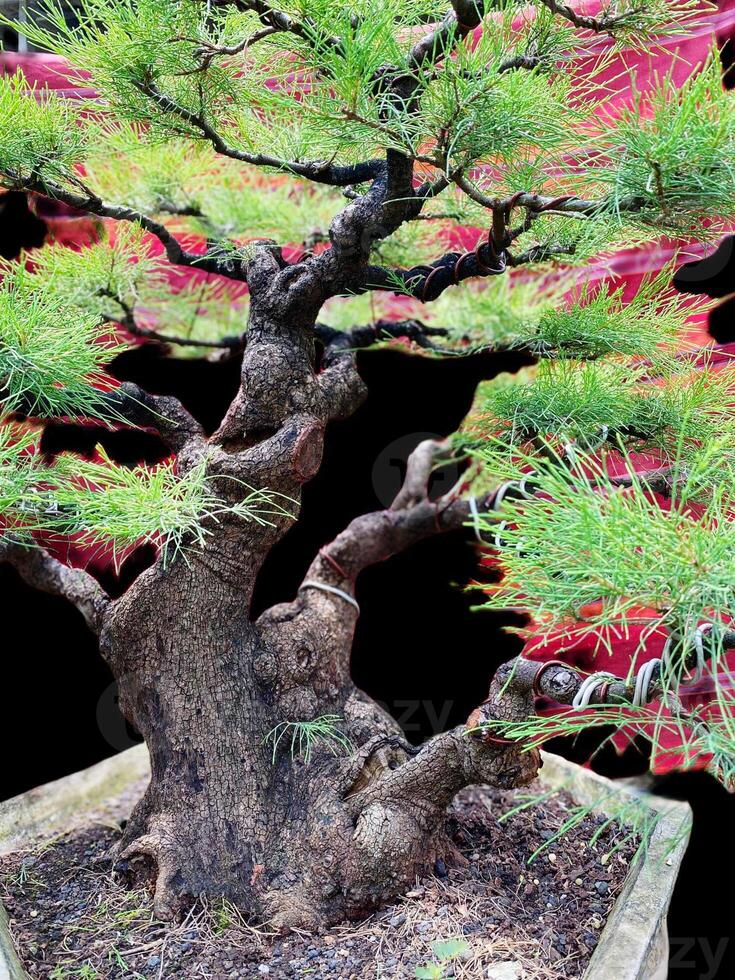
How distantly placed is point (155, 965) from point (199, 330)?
123 centimetres

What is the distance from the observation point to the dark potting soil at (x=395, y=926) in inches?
44.6

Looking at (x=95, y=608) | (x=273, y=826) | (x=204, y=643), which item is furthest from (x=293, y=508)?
(x=273, y=826)

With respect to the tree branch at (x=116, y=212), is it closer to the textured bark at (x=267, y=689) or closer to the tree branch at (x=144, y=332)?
the textured bark at (x=267, y=689)

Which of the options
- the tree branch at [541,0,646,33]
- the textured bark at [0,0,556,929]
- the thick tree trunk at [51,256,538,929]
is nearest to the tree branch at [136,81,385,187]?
the textured bark at [0,0,556,929]

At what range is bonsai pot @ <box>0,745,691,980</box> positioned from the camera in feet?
3.55

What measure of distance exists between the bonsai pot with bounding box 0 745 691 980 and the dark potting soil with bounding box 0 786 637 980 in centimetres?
5

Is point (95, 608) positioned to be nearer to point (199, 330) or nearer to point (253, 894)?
point (253, 894)

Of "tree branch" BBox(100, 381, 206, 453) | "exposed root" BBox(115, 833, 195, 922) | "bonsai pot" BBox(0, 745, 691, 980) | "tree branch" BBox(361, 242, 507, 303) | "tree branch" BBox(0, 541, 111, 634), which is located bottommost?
"bonsai pot" BBox(0, 745, 691, 980)

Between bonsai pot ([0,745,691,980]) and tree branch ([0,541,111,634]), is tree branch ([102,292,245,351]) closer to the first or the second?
tree branch ([0,541,111,634])

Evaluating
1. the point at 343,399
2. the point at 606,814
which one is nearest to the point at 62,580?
the point at 343,399

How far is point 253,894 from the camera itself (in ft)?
4.17

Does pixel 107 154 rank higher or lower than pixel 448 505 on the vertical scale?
higher

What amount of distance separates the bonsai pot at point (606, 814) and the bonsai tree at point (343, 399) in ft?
0.65

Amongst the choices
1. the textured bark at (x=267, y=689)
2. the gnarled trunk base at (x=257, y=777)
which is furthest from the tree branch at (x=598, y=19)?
the gnarled trunk base at (x=257, y=777)
